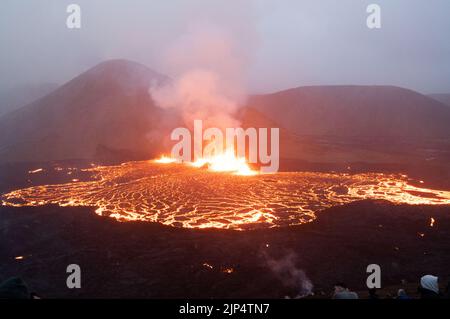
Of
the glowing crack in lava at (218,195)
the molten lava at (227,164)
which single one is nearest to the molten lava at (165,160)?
the molten lava at (227,164)

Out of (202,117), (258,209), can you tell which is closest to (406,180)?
(258,209)

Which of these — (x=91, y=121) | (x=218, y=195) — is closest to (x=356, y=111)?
(x=91, y=121)

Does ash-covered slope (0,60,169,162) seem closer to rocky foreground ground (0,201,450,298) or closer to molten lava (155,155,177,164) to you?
molten lava (155,155,177,164)

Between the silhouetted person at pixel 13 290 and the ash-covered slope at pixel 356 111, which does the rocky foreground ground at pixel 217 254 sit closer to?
the silhouetted person at pixel 13 290

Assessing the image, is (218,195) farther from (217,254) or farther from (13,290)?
(13,290)

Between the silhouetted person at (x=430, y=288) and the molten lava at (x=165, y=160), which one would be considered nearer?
the silhouetted person at (x=430, y=288)

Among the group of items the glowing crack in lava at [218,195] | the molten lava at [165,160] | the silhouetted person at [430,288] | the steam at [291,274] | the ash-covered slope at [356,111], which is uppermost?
the ash-covered slope at [356,111]

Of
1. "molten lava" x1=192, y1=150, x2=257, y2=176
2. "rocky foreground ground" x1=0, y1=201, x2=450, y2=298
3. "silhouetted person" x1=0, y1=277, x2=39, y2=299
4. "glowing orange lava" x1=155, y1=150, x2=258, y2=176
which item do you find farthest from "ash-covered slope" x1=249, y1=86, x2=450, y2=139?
"silhouetted person" x1=0, y1=277, x2=39, y2=299

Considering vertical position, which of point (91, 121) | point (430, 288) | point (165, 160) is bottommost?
point (165, 160)
